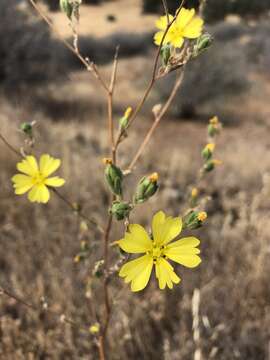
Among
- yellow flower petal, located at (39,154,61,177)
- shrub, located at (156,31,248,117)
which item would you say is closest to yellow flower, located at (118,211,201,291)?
yellow flower petal, located at (39,154,61,177)

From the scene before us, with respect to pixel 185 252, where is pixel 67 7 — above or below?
above

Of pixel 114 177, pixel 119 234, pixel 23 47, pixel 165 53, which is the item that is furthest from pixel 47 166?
pixel 23 47

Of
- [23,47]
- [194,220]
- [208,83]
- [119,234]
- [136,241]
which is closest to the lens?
[136,241]

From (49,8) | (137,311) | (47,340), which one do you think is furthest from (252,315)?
(49,8)

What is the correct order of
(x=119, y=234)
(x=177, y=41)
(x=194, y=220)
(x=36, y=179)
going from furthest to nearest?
1. (x=119, y=234)
2. (x=36, y=179)
3. (x=177, y=41)
4. (x=194, y=220)

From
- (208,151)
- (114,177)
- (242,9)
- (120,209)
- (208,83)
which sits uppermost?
(242,9)

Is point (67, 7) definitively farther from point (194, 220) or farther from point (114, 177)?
point (194, 220)

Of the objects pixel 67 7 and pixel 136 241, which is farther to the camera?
pixel 67 7
